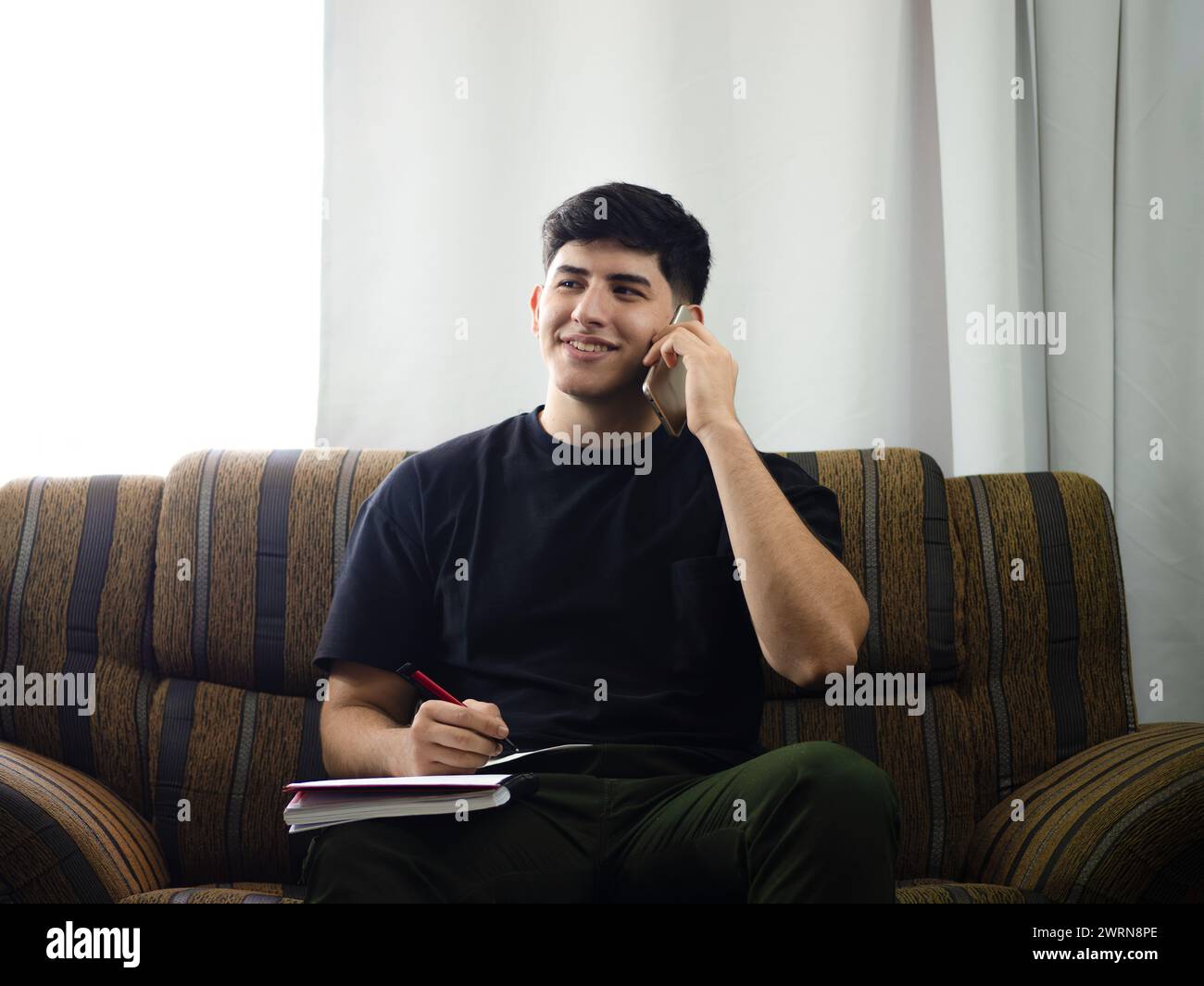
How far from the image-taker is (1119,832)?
1.39 meters

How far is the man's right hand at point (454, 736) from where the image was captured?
4.10 feet

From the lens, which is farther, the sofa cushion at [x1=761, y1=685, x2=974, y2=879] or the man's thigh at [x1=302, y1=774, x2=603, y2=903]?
the sofa cushion at [x1=761, y1=685, x2=974, y2=879]

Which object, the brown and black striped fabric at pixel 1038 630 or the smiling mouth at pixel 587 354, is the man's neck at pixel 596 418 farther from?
the brown and black striped fabric at pixel 1038 630

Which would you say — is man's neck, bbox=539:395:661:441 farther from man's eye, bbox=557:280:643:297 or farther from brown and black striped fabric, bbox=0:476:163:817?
brown and black striped fabric, bbox=0:476:163:817

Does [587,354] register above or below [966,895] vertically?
above

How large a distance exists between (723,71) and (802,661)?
4.39 feet

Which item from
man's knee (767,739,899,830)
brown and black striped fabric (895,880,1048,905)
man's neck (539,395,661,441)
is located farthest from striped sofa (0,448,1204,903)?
man's knee (767,739,899,830)

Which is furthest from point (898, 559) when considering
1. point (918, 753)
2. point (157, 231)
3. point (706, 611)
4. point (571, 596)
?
point (157, 231)

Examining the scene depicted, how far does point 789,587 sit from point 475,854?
0.49m

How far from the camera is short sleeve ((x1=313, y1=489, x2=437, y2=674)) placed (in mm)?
1477

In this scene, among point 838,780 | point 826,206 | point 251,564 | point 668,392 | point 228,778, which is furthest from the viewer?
point 826,206

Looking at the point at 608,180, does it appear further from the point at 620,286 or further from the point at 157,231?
the point at 157,231

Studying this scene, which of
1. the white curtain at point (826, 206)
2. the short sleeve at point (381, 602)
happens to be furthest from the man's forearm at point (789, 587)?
the white curtain at point (826, 206)
